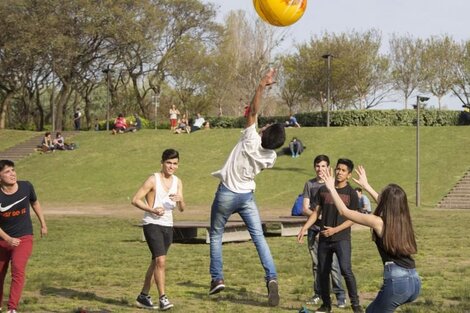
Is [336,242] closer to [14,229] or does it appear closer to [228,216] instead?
[228,216]

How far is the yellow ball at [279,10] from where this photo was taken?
34.8 feet

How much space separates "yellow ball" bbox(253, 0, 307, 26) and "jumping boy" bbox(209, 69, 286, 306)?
1.88m

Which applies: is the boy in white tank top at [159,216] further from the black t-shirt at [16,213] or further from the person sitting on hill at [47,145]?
the person sitting on hill at [47,145]

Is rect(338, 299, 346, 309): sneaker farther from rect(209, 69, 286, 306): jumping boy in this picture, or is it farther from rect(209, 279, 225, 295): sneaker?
rect(209, 279, 225, 295): sneaker

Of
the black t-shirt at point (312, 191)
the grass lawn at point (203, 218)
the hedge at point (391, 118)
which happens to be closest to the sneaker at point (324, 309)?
the grass lawn at point (203, 218)

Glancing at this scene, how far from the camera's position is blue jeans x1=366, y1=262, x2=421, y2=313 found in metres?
5.93

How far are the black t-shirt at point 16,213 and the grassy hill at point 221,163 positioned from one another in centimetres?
2116

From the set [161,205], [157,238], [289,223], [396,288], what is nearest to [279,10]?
[161,205]

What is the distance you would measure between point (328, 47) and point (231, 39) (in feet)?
30.0

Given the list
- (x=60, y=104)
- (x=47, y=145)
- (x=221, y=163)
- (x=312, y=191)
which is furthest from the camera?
(x=60, y=104)

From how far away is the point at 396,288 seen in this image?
19.4ft

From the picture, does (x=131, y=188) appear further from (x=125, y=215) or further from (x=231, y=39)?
(x=231, y=39)

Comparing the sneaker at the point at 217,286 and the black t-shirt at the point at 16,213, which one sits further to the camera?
the sneaker at the point at 217,286

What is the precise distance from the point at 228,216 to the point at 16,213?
2352mm
